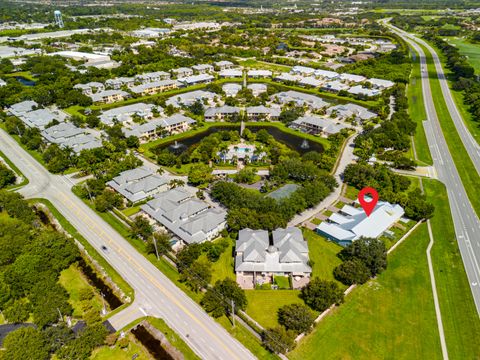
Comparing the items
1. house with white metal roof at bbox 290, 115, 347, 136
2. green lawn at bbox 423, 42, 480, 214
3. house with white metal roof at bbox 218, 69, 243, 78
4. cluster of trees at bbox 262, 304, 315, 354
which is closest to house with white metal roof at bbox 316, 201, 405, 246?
cluster of trees at bbox 262, 304, 315, 354

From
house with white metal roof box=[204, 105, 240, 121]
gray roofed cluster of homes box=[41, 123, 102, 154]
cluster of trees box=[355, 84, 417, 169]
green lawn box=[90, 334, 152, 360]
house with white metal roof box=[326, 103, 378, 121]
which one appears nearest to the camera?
green lawn box=[90, 334, 152, 360]

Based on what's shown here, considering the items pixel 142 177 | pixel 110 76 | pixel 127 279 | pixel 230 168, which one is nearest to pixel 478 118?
pixel 230 168

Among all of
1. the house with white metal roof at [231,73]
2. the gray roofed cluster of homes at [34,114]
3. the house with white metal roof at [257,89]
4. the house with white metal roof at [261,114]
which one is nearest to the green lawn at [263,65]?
the house with white metal roof at [231,73]

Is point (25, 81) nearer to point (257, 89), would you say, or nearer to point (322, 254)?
point (257, 89)

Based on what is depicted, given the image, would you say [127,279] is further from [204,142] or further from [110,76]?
[110,76]

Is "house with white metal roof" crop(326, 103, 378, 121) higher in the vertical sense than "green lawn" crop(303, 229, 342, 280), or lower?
higher

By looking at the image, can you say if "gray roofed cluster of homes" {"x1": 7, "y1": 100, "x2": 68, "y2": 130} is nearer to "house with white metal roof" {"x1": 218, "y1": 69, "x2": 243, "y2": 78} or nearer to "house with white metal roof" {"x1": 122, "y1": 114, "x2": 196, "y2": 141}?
"house with white metal roof" {"x1": 122, "y1": 114, "x2": 196, "y2": 141}
